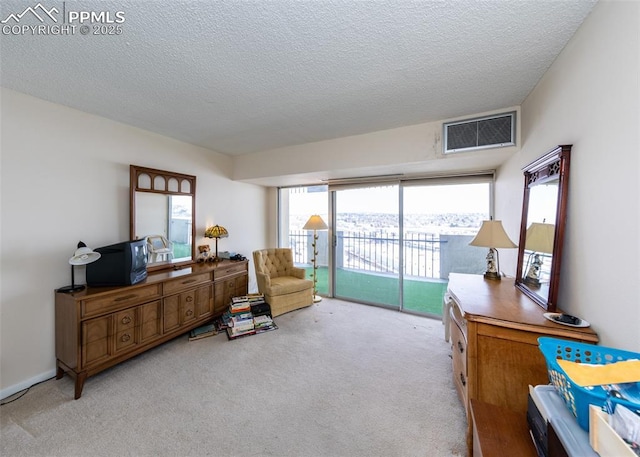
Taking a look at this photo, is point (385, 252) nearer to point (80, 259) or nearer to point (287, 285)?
point (287, 285)

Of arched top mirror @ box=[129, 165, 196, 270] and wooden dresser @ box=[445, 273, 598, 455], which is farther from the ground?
arched top mirror @ box=[129, 165, 196, 270]

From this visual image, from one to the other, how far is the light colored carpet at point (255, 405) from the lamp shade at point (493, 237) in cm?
119

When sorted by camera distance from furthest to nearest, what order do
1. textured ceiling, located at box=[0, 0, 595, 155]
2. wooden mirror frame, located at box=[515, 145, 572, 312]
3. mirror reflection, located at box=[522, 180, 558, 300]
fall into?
mirror reflection, located at box=[522, 180, 558, 300]
wooden mirror frame, located at box=[515, 145, 572, 312]
textured ceiling, located at box=[0, 0, 595, 155]

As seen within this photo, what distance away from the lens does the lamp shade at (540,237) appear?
5.09 feet

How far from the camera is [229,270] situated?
3.42 m

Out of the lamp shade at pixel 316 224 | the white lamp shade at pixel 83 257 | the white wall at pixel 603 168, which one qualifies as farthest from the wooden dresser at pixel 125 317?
the white wall at pixel 603 168

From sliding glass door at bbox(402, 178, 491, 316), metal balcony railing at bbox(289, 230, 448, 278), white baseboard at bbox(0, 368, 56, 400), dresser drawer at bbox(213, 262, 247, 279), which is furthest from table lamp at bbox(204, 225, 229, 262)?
sliding glass door at bbox(402, 178, 491, 316)

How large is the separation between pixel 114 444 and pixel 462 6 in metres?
3.14

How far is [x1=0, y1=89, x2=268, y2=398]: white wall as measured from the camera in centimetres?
198

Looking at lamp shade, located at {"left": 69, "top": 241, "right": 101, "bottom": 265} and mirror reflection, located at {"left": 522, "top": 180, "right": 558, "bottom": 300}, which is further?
lamp shade, located at {"left": 69, "top": 241, "right": 101, "bottom": 265}

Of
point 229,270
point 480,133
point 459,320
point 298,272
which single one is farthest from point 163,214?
point 480,133

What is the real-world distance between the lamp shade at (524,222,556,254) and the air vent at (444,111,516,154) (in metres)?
0.95

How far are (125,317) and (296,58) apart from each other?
2.56 meters

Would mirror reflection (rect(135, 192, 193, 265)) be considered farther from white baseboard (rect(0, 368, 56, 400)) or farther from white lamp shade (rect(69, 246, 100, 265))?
white baseboard (rect(0, 368, 56, 400))
